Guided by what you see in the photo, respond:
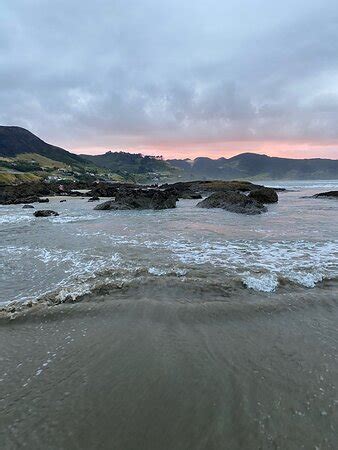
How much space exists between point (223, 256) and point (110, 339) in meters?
6.74

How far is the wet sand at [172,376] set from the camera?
3869 millimetres

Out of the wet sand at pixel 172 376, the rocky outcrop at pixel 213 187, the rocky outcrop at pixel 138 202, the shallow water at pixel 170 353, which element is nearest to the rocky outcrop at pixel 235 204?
the rocky outcrop at pixel 138 202

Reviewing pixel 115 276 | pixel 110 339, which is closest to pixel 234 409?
pixel 110 339

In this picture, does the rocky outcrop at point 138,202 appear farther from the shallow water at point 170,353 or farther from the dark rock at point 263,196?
the shallow water at point 170,353

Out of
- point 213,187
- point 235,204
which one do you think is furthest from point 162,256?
point 213,187

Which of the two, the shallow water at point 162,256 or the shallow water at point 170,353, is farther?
the shallow water at point 162,256

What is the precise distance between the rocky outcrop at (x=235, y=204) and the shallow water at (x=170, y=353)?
16.6 metres

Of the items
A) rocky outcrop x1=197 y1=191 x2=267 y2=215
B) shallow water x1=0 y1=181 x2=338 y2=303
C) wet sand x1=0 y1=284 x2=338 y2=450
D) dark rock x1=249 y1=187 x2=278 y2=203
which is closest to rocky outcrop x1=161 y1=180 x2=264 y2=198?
dark rock x1=249 y1=187 x2=278 y2=203

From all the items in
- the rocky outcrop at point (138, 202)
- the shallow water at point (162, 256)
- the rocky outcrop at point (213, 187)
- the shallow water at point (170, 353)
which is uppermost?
the shallow water at point (170, 353)

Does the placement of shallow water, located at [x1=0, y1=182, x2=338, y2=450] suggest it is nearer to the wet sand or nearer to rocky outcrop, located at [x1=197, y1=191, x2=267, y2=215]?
the wet sand

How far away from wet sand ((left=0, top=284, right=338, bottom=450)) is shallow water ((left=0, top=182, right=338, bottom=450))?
0.02m

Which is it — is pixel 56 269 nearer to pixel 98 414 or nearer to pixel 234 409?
pixel 98 414

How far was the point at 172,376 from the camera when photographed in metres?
4.96

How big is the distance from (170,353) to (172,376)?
0.63 metres
